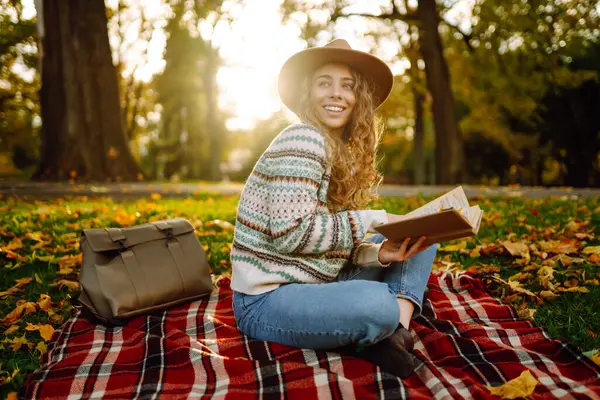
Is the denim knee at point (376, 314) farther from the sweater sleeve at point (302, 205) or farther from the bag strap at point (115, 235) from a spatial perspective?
the bag strap at point (115, 235)

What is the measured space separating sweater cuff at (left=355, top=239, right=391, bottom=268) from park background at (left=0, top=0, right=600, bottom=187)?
2827 millimetres

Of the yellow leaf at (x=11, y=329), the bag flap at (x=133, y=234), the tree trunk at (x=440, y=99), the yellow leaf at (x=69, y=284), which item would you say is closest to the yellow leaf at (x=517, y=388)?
the bag flap at (x=133, y=234)

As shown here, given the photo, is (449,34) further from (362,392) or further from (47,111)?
(362,392)

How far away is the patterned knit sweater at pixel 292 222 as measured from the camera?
2338mm

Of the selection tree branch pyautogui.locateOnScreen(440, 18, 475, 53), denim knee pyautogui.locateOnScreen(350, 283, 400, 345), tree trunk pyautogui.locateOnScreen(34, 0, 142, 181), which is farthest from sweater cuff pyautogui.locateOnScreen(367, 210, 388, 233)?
tree branch pyautogui.locateOnScreen(440, 18, 475, 53)

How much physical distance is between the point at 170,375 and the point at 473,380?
1.35 m

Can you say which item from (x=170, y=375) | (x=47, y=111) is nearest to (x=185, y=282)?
(x=170, y=375)

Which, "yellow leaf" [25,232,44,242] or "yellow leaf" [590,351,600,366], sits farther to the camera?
"yellow leaf" [25,232,44,242]

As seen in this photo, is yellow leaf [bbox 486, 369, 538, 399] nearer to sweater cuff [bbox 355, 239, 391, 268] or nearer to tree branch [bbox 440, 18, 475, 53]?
sweater cuff [bbox 355, 239, 391, 268]

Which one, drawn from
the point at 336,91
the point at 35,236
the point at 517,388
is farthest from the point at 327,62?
the point at 35,236

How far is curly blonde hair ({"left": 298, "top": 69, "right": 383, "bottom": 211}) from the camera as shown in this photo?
104 inches

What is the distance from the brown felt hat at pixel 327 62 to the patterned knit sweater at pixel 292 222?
486 mm

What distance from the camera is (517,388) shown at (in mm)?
2059

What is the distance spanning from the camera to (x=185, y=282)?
3129 millimetres
